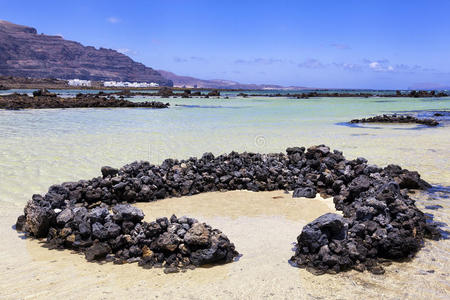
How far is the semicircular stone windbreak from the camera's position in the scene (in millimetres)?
4223

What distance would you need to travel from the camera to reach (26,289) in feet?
11.8

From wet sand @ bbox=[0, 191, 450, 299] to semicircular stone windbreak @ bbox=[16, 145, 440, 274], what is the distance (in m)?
0.16

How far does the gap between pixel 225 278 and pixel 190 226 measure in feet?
2.89

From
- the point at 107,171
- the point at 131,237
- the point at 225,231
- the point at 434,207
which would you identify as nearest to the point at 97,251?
the point at 131,237

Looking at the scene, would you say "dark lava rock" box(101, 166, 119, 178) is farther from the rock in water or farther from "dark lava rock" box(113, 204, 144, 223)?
the rock in water

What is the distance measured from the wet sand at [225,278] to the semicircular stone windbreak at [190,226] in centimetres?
16

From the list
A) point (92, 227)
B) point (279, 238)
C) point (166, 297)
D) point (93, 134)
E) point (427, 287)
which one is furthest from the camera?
point (93, 134)

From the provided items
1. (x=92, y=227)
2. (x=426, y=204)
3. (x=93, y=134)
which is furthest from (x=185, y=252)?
(x=93, y=134)

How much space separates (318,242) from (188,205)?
2.72 metres

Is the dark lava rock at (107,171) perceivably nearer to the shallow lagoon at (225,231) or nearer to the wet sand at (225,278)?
the shallow lagoon at (225,231)

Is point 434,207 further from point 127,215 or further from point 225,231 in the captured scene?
point 127,215

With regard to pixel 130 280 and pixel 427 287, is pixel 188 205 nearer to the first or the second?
pixel 130 280

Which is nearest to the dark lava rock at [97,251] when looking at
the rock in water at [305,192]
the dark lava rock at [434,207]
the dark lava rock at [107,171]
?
the dark lava rock at [107,171]

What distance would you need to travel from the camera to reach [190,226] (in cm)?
458
